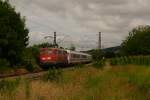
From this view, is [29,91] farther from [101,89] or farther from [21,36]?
[21,36]

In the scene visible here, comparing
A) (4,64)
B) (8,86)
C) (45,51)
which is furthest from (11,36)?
(8,86)

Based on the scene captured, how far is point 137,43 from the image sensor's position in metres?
116

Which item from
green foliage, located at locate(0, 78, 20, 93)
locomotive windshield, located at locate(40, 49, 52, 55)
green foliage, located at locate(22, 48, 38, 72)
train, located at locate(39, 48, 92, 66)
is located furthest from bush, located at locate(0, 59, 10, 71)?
green foliage, located at locate(0, 78, 20, 93)

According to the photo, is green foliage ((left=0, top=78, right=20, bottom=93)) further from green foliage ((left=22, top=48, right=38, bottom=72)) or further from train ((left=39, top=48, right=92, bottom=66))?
train ((left=39, top=48, right=92, bottom=66))

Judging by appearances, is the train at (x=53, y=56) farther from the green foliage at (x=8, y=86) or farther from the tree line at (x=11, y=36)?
the green foliage at (x=8, y=86)

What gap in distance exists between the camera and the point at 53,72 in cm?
2183

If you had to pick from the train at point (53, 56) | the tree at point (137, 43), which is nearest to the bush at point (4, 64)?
the train at point (53, 56)

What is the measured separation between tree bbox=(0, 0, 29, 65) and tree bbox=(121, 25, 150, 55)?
238 ft

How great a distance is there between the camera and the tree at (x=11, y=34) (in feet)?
122

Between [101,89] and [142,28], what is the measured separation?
122 metres

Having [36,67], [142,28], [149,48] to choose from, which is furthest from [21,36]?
[142,28]

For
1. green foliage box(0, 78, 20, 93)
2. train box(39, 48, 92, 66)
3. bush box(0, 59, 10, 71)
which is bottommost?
green foliage box(0, 78, 20, 93)

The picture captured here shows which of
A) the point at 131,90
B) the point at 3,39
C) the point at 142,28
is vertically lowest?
the point at 131,90

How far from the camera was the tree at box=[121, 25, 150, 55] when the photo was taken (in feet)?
364
